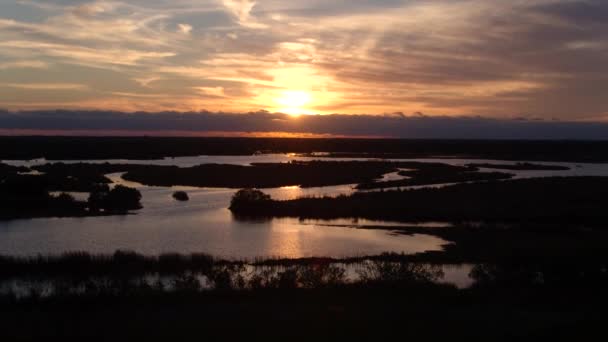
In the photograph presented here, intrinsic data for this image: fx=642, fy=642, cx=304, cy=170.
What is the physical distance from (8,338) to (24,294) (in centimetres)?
722

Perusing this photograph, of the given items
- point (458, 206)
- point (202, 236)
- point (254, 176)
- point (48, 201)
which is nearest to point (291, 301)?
point (202, 236)

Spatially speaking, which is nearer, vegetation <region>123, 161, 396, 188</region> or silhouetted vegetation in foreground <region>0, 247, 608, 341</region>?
silhouetted vegetation in foreground <region>0, 247, 608, 341</region>

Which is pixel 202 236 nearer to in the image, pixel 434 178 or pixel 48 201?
pixel 48 201

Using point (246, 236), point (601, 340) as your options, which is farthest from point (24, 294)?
point (601, 340)

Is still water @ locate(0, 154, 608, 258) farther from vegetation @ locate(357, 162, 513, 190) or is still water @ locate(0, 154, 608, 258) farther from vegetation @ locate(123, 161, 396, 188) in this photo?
vegetation @ locate(357, 162, 513, 190)

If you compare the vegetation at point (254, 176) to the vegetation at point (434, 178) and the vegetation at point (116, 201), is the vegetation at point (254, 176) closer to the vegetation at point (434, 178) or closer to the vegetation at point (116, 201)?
the vegetation at point (434, 178)

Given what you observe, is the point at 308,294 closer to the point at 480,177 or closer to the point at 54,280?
the point at 54,280

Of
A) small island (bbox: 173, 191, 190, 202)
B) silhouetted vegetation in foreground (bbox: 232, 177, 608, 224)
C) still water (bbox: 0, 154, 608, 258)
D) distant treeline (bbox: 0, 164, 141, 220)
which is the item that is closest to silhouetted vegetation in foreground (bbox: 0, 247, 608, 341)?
still water (bbox: 0, 154, 608, 258)

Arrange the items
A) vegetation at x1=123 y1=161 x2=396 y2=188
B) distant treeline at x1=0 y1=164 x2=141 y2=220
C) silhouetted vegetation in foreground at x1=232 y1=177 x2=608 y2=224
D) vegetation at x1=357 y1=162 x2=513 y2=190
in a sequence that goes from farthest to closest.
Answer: vegetation at x1=123 y1=161 x2=396 y2=188
vegetation at x1=357 y1=162 x2=513 y2=190
distant treeline at x1=0 y1=164 x2=141 y2=220
silhouetted vegetation in foreground at x1=232 y1=177 x2=608 y2=224

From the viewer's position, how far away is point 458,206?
4478cm

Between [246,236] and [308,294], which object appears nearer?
[308,294]

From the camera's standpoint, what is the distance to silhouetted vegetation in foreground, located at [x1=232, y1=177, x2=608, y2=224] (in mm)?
40688

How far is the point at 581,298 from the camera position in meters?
19.0

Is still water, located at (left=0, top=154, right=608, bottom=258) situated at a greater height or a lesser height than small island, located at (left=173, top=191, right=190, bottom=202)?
lesser
